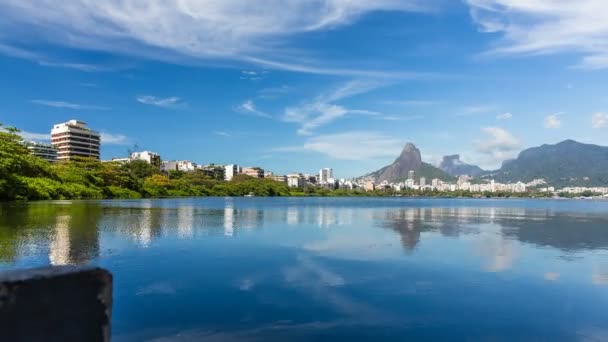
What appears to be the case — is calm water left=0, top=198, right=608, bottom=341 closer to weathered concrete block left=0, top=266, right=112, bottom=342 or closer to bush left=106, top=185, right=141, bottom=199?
weathered concrete block left=0, top=266, right=112, bottom=342

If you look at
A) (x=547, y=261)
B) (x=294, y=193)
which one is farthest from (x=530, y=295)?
(x=294, y=193)

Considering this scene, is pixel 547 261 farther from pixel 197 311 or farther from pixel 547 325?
pixel 197 311

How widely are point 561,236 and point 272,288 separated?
20287 mm

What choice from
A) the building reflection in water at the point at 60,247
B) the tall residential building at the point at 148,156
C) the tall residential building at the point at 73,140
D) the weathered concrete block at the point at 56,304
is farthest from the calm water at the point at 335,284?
the tall residential building at the point at 148,156

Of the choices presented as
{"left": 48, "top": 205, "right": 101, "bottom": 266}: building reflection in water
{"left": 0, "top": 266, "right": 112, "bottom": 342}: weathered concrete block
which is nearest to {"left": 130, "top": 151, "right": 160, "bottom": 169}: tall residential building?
{"left": 48, "top": 205, "right": 101, "bottom": 266}: building reflection in water

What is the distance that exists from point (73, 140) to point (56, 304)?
127 meters

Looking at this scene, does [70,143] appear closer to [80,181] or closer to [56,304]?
[80,181]

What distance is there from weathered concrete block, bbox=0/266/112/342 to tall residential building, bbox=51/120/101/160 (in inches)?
4828

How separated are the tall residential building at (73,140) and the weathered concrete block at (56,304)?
122625 millimetres

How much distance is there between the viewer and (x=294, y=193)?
155750mm

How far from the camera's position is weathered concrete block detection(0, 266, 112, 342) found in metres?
2.27

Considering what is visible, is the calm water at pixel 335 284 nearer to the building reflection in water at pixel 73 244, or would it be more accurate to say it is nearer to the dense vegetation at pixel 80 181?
the building reflection in water at pixel 73 244

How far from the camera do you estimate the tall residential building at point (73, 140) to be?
113438 millimetres

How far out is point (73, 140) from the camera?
115m
